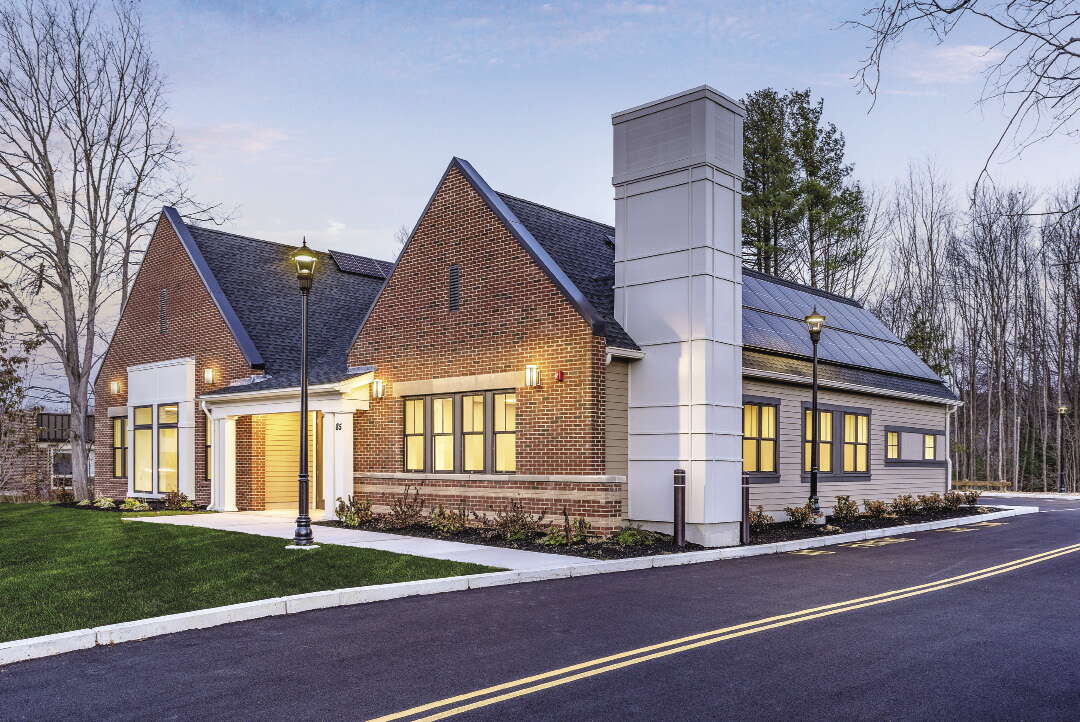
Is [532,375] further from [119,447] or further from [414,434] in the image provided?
[119,447]

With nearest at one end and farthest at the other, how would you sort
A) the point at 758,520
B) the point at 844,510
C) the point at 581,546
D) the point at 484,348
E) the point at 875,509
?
1. the point at 581,546
2. the point at 484,348
3. the point at 758,520
4. the point at 844,510
5. the point at 875,509

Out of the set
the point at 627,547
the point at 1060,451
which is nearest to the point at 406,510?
the point at 627,547

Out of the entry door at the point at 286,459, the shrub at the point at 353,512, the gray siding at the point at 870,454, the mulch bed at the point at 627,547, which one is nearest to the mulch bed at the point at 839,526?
the mulch bed at the point at 627,547

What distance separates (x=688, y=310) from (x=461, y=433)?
5433mm

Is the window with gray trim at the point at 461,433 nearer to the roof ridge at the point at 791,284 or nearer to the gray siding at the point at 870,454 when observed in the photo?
the gray siding at the point at 870,454

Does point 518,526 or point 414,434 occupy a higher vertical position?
point 414,434

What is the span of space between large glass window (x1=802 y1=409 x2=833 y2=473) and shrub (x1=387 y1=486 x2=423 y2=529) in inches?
358

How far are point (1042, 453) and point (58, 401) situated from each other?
158 feet

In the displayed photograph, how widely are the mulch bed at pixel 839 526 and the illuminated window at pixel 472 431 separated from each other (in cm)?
563

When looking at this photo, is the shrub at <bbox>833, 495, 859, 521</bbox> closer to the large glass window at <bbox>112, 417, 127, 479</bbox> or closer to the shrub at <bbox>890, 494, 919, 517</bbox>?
the shrub at <bbox>890, 494, 919, 517</bbox>

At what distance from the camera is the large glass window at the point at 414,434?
1895 cm

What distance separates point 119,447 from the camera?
2756cm

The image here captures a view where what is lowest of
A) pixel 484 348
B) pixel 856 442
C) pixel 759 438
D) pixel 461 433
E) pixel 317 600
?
pixel 317 600

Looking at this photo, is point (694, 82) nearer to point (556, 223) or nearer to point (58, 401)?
point (556, 223)
